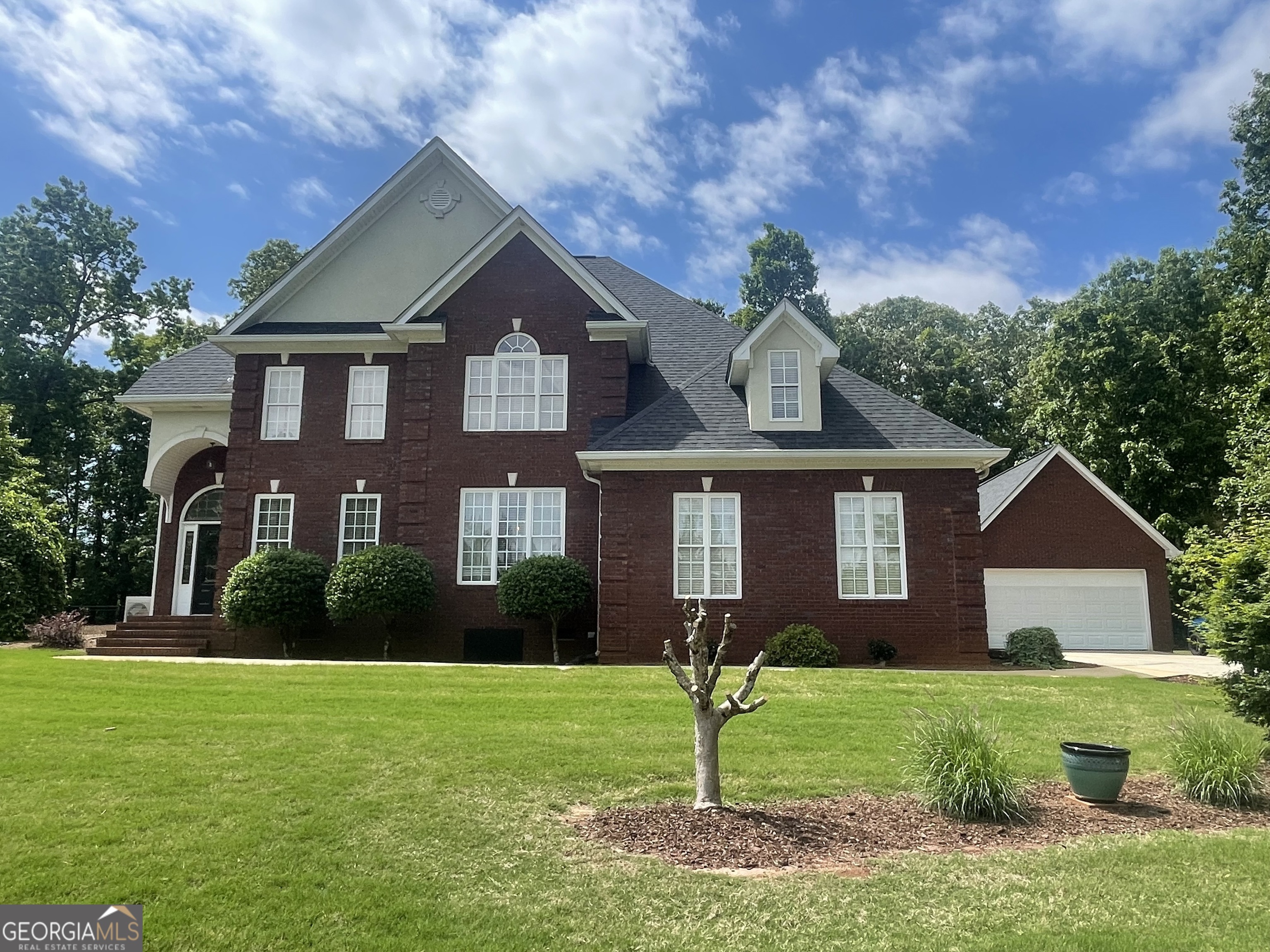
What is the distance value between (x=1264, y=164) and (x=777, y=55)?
24794 millimetres

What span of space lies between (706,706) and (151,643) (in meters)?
16.1

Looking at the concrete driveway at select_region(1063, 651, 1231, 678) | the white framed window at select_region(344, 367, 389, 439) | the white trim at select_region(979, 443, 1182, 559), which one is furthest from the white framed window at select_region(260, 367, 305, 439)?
the white trim at select_region(979, 443, 1182, 559)

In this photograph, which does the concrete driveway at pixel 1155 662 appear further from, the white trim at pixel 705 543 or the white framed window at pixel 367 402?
the white framed window at pixel 367 402

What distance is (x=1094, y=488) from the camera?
27.1m

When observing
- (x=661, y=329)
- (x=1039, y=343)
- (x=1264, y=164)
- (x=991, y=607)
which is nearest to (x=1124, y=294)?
(x=1264, y=164)

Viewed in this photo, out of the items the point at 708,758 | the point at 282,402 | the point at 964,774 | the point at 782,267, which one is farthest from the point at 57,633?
the point at 782,267

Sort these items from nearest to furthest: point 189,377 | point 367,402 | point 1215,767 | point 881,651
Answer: point 1215,767 → point 881,651 → point 367,402 → point 189,377

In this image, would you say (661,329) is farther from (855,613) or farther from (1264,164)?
(1264,164)

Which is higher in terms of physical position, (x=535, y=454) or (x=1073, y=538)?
(x=535, y=454)

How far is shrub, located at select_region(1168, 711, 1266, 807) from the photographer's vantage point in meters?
7.46

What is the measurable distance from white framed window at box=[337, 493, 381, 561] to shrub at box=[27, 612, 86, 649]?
21.0ft

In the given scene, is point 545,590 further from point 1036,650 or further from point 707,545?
point 1036,650

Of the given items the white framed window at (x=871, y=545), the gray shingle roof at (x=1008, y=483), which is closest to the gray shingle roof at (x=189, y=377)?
the white framed window at (x=871, y=545)

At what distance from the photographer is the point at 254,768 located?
761 centimetres
